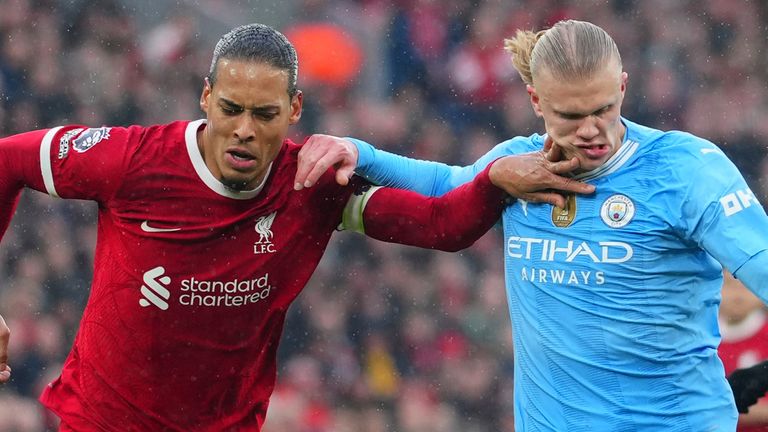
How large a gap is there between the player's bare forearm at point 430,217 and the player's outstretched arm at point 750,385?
1510 millimetres

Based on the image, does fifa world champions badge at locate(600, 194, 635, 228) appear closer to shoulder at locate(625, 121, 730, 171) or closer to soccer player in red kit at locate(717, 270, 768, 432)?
shoulder at locate(625, 121, 730, 171)

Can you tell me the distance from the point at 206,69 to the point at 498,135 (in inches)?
103

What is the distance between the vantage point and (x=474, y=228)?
13.5 ft

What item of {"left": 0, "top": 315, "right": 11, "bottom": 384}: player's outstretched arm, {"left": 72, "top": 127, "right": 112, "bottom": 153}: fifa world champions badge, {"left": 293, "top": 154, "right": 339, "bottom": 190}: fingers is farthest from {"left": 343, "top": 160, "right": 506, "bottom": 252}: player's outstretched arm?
{"left": 0, "top": 315, "right": 11, "bottom": 384}: player's outstretched arm

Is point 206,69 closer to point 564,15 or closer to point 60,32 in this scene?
point 60,32

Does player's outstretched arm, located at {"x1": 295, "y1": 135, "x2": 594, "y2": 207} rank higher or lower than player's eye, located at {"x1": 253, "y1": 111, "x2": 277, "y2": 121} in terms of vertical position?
lower

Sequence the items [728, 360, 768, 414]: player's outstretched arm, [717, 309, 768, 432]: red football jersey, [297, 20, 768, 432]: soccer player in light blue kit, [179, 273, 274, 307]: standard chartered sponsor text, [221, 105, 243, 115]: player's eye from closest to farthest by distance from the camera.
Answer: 1. [297, 20, 768, 432]: soccer player in light blue kit
2. [221, 105, 243, 115]: player's eye
3. [179, 273, 274, 307]: standard chartered sponsor text
4. [728, 360, 768, 414]: player's outstretched arm
5. [717, 309, 768, 432]: red football jersey

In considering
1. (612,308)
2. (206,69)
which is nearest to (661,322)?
(612,308)

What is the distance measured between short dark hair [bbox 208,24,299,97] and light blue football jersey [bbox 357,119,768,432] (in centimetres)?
103

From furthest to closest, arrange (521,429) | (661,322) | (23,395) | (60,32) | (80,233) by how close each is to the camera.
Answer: (60,32)
(80,233)
(23,395)
(521,429)
(661,322)

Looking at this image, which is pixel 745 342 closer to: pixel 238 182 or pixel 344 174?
pixel 344 174

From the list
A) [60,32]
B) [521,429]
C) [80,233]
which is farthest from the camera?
[60,32]

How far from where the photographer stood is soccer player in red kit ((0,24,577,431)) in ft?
13.3

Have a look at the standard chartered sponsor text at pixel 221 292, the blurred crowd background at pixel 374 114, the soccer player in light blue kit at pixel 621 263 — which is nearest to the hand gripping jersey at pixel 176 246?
the standard chartered sponsor text at pixel 221 292
